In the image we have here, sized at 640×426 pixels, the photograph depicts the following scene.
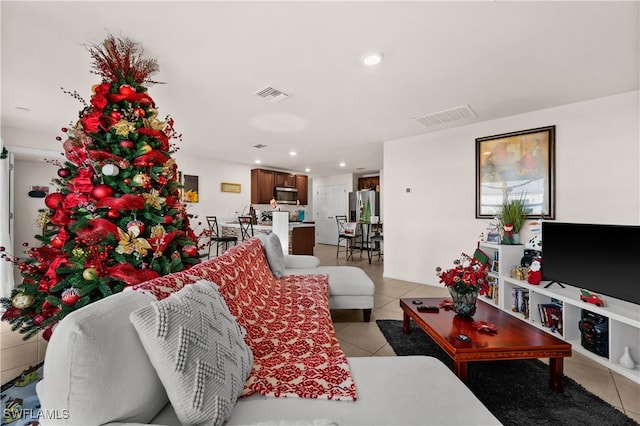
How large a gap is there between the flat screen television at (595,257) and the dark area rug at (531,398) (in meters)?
0.82

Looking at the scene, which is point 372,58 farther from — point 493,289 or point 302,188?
point 302,188

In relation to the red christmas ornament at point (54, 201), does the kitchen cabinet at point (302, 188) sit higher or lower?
higher

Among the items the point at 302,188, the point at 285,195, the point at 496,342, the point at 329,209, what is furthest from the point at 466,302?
the point at 329,209

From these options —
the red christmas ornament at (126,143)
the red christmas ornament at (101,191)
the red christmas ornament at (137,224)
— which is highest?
the red christmas ornament at (126,143)

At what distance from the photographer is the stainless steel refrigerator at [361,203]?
7.28 m

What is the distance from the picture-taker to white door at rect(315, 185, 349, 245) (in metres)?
8.37

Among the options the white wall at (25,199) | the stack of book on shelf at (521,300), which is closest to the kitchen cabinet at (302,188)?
the white wall at (25,199)

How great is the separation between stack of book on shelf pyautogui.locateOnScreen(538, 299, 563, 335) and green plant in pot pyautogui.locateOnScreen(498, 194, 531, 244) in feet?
2.53

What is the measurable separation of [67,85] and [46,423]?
123 inches

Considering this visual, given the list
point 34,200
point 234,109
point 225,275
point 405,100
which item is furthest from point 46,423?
point 34,200

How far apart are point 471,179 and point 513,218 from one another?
81 centimetres

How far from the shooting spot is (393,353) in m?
2.10

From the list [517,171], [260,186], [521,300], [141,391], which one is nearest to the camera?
[141,391]

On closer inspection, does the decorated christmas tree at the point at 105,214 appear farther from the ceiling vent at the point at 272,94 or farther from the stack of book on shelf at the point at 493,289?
the stack of book on shelf at the point at 493,289
